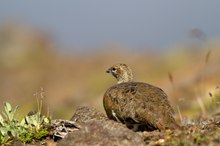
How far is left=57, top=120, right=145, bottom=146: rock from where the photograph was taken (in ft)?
25.5

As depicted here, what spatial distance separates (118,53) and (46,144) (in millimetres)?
30236

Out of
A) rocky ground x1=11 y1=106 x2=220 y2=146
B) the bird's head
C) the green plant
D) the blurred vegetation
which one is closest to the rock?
rocky ground x1=11 y1=106 x2=220 y2=146

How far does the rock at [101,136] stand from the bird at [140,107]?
0.85m

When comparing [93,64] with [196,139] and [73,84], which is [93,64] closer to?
[73,84]

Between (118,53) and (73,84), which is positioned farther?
(118,53)

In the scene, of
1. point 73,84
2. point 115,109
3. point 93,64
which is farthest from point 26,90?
point 115,109

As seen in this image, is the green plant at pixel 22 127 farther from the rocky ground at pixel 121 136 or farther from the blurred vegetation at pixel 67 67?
the blurred vegetation at pixel 67 67

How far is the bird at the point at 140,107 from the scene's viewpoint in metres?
8.77

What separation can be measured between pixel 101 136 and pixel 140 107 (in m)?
1.22

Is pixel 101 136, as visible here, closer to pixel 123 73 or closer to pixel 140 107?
pixel 140 107

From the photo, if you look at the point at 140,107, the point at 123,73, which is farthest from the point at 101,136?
the point at 123,73

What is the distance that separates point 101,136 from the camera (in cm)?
786

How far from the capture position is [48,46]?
41.3 m

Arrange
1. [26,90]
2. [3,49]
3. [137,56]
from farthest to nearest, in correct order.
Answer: [3,49], [137,56], [26,90]
